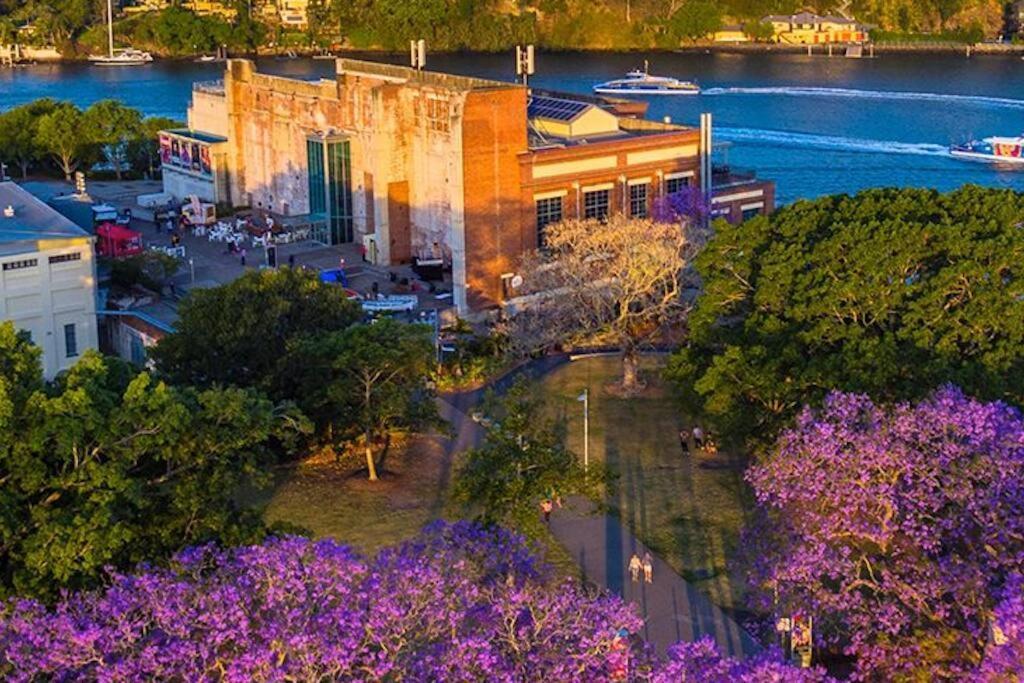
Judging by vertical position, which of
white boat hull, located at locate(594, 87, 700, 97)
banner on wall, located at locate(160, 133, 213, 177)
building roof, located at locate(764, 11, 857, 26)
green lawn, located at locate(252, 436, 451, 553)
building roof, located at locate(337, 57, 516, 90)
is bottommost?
green lawn, located at locate(252, 436, 451, 553)

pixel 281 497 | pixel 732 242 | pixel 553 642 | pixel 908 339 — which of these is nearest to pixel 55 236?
pixel 281 497

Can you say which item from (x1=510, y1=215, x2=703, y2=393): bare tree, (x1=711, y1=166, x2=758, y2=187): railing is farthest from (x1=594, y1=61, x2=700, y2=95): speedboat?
(x1=510, y1=215, x2=703, y2=393): bare tree

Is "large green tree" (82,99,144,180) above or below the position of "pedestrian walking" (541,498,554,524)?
above

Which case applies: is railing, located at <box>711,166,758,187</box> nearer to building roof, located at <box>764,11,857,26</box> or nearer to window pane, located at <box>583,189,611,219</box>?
window pane, located at <box>583,189,611,219</box>

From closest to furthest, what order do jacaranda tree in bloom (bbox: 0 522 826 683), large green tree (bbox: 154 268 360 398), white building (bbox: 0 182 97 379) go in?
jacaranda tree in bloom (bbox: 0 522 826 683) → large green tree (bbox: 154 268 360 398) → white building (bbox: 0 182 97 379)

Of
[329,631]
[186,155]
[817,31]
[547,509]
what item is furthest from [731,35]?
[329,631]

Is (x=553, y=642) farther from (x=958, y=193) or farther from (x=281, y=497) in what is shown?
(x=958, y=193)
